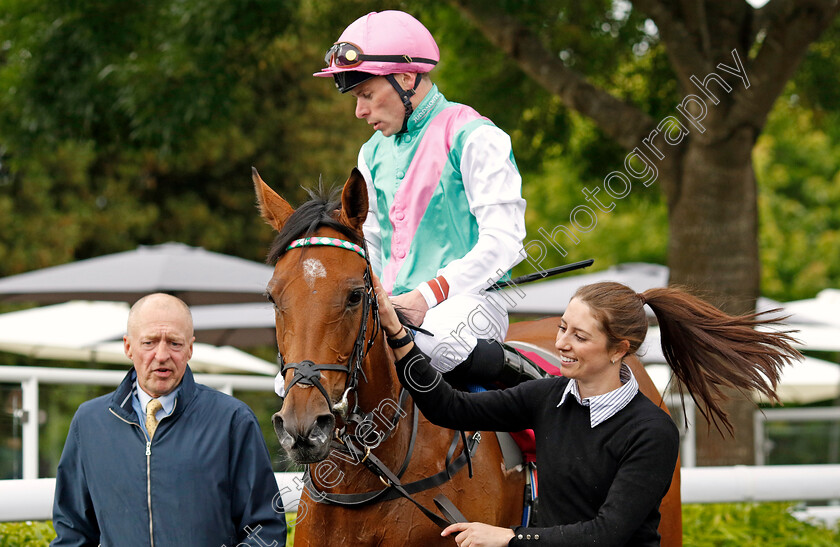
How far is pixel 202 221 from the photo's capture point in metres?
19.0

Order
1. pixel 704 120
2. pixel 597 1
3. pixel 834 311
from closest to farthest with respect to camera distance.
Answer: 1. pixel 704 120
2. pixel 597 1
3. pixel 834 311

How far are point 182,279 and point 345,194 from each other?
6.98 m

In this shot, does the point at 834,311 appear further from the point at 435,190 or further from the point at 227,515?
the point at 227,515

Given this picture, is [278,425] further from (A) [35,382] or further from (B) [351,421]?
(A) [35,382]

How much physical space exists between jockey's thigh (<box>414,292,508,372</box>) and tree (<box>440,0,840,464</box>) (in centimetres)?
428

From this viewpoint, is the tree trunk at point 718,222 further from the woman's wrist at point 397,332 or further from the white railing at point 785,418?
the woman's wrist at point 397,332

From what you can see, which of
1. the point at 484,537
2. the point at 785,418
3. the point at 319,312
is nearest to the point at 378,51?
the point at 319,312

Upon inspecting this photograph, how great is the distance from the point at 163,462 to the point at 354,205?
0.98 metres

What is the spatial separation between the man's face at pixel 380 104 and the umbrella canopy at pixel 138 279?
620 centimetres

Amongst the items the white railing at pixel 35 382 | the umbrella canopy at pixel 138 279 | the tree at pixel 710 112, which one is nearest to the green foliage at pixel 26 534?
the white railing at pixel 35 382

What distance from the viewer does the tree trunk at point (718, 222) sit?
7574mm

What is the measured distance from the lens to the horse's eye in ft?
9.44

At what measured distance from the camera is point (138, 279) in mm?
9555

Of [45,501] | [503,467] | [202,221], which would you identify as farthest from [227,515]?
[202,221]
